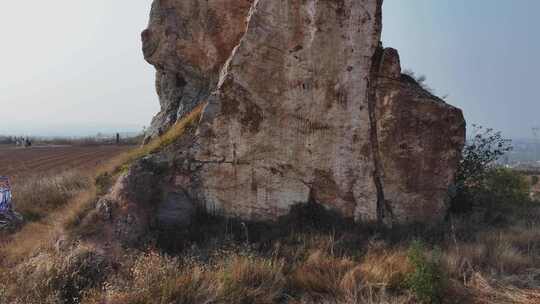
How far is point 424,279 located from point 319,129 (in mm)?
3632

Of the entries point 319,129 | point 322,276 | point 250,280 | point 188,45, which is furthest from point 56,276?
point 188,45

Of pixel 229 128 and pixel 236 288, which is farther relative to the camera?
pixel 229 128

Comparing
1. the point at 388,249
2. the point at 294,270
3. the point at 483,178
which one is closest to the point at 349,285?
the point at 294,270

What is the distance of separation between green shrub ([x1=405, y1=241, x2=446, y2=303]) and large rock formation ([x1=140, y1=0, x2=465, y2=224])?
2.39 metres

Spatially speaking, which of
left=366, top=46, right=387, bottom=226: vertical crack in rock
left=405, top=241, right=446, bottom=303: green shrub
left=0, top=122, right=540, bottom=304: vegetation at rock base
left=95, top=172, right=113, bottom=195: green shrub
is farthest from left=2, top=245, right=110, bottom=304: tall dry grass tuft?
left=366, top=46, right=387, bottom=226: vertical crack in rock

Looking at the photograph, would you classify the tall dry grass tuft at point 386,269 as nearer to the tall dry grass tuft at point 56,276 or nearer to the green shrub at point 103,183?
the tall dry grass tuft at point 56,276

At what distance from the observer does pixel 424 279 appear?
207 inches

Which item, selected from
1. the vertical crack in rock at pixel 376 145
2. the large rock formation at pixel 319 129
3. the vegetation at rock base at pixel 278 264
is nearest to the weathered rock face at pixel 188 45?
the large rock formation at pixel 319 129

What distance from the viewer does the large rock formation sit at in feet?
25.9

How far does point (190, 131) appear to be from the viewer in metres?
8.63

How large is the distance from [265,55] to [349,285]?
4.72 m

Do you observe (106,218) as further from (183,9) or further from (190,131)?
(183,9)

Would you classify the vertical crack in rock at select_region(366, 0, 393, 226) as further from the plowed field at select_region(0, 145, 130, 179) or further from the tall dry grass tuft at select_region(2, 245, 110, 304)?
the plowed field at select_region(0, 145, 130, 179)

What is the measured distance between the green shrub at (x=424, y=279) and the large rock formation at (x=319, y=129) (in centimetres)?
239
